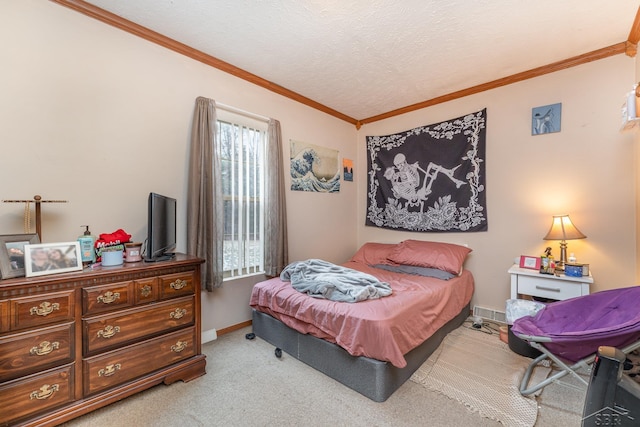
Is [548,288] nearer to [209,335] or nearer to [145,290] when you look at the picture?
[209,335]

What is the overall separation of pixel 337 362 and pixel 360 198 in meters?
2.68

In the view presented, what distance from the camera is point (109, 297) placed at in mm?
1567

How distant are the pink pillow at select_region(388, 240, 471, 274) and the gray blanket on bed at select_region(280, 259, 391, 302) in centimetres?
89

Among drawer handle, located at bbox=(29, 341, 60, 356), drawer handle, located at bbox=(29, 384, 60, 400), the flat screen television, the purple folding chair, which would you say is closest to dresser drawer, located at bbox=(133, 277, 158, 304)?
the flat screen television

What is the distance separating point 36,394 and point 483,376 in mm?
2671

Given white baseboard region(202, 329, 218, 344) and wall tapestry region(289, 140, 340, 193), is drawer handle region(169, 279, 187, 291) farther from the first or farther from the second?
wall tapestry region(289, 140, 340, 193)

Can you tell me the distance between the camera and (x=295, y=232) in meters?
3.30

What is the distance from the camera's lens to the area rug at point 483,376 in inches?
62.9

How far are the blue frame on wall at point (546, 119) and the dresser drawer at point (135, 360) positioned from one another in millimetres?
3624

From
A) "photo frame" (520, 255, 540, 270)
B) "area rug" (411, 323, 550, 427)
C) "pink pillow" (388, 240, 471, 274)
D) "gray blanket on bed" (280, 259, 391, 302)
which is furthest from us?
"pink pillow" (388, 240, 471, 274)

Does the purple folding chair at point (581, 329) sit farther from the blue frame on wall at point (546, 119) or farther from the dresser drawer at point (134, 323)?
the dresser drawer at point (134, 323)

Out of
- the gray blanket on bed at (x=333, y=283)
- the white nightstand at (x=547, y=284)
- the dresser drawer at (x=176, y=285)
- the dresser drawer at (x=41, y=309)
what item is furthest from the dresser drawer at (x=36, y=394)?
the white nightstand at (x=547, y=284)

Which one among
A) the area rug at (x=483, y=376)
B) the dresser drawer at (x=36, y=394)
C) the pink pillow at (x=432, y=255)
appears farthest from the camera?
the pink pillow at (x=432, y=255)

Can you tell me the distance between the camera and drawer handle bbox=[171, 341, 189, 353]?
182cm
